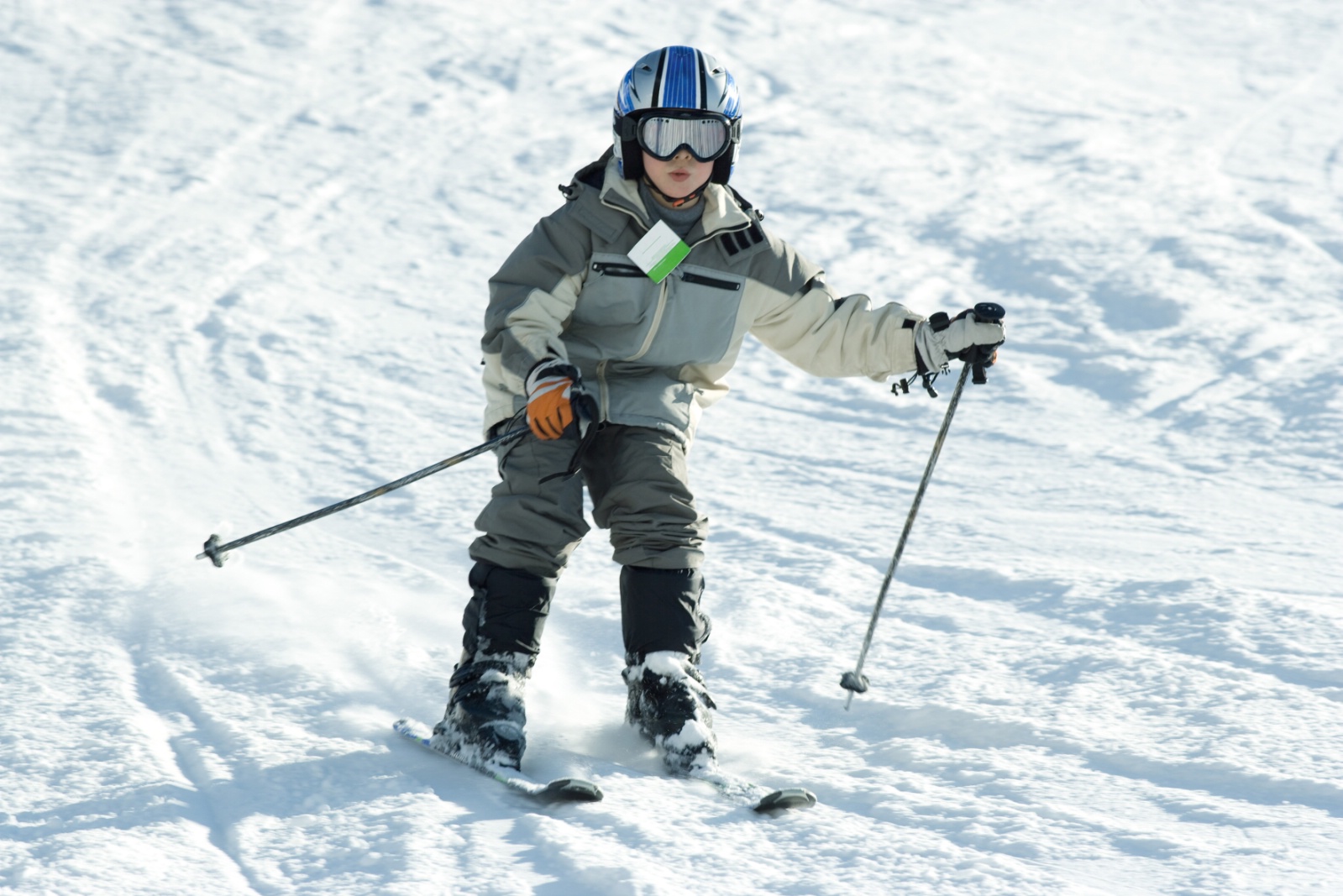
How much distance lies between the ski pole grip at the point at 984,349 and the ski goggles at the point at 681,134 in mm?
752

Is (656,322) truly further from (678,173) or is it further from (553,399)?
(553,399)

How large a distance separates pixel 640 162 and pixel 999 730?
5.44 ft

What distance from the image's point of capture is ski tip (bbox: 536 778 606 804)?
9.37 ft

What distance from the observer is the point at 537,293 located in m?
3.29

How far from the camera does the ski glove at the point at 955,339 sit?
3.41 meters

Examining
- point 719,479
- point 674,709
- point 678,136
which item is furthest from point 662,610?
point 719,479

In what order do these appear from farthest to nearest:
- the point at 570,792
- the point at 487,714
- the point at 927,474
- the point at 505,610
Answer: the point at 927,474
the point at 505,610
the point at 487,714
the point at 570,792

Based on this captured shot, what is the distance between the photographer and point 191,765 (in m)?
3.05

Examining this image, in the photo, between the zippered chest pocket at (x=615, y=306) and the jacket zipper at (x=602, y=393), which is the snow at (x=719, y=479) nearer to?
the jacket zipper at (x=602, y=393)

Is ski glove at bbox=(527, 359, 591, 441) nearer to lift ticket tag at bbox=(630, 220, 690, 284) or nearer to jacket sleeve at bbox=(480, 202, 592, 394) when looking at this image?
jacket sleeve at bbox=(480, 202, 592, 394)

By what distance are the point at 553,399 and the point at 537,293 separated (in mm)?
382

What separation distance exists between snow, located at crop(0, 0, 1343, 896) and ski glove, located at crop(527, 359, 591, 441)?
78cm

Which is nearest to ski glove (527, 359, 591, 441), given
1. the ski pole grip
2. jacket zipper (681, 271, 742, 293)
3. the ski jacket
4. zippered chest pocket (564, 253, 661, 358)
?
Result: the ski jacket

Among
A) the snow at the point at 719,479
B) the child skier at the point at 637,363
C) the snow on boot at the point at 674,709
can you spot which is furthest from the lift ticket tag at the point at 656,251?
the snow at the point at 719,479
